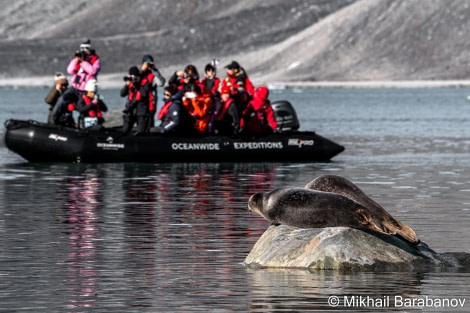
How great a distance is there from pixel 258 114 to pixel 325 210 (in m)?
19.4

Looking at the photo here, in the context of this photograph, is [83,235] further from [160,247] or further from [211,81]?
[211,81]

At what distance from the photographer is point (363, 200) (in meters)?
14.5

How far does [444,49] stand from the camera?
594 feet

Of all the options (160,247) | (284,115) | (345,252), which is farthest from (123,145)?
(345,252)

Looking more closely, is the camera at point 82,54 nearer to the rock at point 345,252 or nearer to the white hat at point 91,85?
the white hat at point 91,85

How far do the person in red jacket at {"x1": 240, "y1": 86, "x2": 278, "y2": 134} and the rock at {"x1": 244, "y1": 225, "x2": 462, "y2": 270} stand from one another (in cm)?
1852

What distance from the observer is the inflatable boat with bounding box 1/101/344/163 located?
106 ft

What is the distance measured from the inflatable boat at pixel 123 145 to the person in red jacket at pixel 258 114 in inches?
16.6

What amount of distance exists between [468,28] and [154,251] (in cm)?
17166

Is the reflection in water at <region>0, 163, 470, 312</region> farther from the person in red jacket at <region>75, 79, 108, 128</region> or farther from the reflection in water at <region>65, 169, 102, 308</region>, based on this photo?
the person in red jacket at <region>75, 79, 108, 128</region>

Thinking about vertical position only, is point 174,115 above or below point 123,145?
above

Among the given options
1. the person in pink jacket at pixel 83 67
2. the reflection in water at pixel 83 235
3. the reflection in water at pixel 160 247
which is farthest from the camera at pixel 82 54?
the reflection in water at pixel 83 235

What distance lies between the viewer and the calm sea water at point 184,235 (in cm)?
1292

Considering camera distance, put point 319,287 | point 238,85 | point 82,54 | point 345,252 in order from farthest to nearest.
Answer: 1. point 82,54
2. point 238,85
3. point 345,252
4. point 319,287
